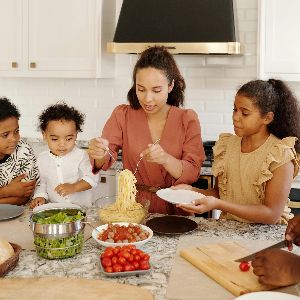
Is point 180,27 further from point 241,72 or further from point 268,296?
point 268,296

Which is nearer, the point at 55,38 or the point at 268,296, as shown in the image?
the point at 268,296

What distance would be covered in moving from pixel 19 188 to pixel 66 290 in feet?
3.59

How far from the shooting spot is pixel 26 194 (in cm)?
243

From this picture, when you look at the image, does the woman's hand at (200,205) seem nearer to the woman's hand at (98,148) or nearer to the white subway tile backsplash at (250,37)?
the woman's hand at (98,148)

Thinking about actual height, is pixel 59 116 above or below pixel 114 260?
above

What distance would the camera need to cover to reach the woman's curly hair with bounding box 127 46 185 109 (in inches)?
95.7

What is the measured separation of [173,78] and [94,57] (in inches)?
69.2

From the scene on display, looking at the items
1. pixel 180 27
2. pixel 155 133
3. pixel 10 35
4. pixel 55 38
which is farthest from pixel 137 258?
pixel 10 35

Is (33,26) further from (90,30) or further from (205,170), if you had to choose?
(205,170)

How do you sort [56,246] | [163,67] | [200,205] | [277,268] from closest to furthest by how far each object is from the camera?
[277,268] → [56,246] → [200,205] → [163,67]

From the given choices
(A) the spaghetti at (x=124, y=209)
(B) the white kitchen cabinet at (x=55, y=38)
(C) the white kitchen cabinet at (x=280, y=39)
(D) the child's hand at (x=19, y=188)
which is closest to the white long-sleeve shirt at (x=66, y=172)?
(D) the child's hand at (x=19, y=188)

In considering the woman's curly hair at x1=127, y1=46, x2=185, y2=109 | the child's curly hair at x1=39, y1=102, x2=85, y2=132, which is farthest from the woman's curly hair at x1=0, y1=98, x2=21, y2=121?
the woman's curly hair at x1=127, y1=46, x2=185, y2=109

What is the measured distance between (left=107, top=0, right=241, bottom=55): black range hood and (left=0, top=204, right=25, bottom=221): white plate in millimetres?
1950

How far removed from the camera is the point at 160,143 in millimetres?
2496
